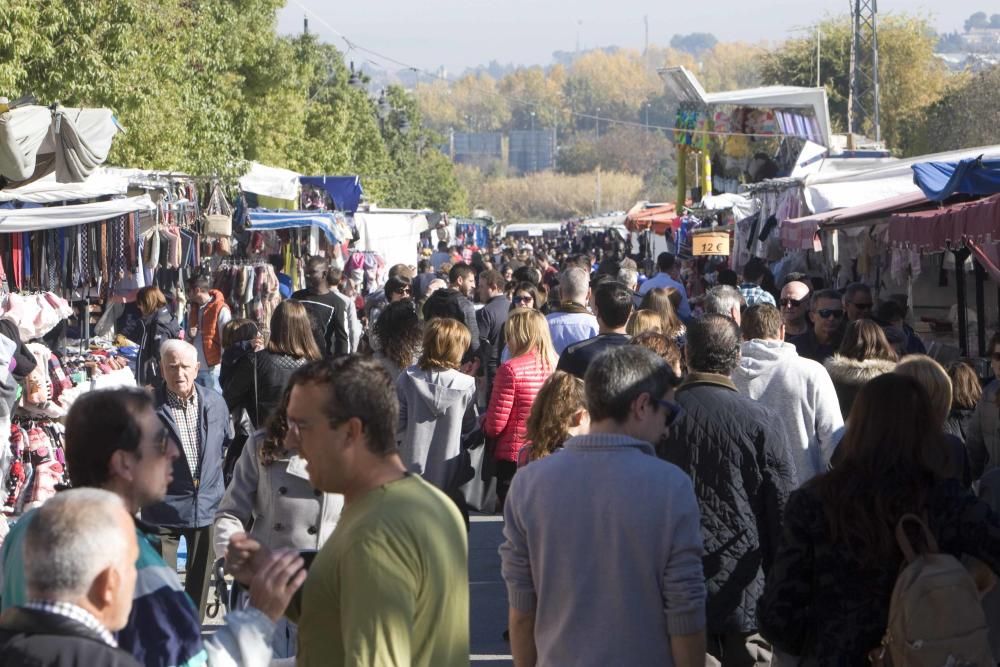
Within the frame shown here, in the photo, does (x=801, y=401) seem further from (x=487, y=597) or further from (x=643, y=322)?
(x=487, y=597)

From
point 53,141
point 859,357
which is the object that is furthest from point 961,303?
point 53,141

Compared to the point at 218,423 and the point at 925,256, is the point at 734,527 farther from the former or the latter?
the point at 925,256

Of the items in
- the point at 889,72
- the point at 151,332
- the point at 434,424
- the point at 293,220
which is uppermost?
the point at 889,72

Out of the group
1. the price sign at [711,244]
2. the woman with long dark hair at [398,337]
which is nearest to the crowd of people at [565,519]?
the woman with long dark hair at [398,337]

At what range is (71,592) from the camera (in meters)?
2.68

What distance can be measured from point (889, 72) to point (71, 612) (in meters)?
59.5

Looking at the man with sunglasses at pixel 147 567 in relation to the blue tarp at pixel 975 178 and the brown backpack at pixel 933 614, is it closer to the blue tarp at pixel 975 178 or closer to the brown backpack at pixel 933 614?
the brown backpack at pixel 933 614

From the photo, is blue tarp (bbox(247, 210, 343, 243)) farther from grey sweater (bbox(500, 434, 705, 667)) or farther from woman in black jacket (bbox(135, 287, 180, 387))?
grey sweater (bbox(500, 434, 705, 667))

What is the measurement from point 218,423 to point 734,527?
3335 millimetres

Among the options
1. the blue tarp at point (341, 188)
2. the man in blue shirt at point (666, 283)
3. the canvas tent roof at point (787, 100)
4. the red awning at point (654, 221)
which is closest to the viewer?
the man in blue shirt at point (666, 283)

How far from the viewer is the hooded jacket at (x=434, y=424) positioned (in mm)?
7938

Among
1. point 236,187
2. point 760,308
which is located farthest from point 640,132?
point 760,308

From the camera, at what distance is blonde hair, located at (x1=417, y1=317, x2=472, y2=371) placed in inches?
315

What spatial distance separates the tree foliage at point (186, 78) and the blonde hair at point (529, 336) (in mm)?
7290
